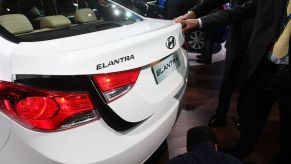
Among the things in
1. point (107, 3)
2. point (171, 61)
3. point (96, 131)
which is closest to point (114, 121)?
point (96, 131)

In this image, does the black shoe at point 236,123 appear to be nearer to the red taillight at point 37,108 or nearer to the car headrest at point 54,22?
the car headrest at point 54,22

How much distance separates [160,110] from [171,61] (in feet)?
1.05

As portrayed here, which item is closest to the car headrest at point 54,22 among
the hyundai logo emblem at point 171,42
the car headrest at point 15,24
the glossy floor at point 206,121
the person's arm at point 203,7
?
the car headrest at point 15,24

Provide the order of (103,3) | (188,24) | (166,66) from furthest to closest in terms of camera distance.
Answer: (103,3)
(188,24)
(166,66)

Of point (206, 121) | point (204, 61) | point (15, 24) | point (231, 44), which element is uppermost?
point (15, 24)

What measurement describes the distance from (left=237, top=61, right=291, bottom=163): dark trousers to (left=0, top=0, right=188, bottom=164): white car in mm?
714

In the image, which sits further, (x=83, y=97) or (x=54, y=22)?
(x=54, y=22)

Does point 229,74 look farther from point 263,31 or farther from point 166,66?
point 166,66

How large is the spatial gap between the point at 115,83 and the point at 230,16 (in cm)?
122

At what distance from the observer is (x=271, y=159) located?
2.55 metres

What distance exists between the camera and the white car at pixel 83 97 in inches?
51.3

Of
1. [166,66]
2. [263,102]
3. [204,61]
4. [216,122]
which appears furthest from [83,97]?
[204,61]

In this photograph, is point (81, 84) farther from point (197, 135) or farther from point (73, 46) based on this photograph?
point (197, 135)

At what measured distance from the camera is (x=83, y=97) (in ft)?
4.45
